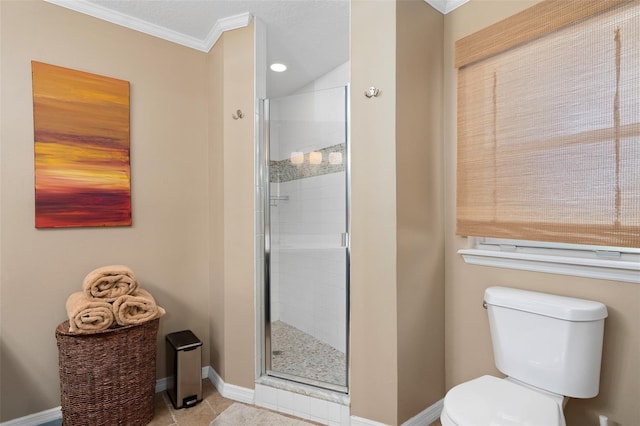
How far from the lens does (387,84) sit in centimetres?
179

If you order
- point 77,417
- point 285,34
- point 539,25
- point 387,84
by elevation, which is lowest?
point 77,417

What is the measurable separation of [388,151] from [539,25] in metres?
0.89

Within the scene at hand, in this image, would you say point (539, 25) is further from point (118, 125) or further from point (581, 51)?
point (118, 125)

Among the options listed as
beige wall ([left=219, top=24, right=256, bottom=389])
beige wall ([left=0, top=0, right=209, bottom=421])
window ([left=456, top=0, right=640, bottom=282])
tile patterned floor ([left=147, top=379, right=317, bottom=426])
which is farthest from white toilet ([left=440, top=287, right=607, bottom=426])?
beige wall ([left=0, top=0, right=209, bottom=421])

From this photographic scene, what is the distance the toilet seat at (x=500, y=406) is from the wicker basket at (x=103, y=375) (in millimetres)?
1646

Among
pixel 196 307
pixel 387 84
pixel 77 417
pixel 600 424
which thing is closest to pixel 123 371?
pixel 77 417

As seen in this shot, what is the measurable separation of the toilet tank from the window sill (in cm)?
13

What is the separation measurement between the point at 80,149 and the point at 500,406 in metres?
2.52

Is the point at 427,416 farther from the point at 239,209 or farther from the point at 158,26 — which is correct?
the point at 158,26

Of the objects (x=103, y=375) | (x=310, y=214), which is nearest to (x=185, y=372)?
(x=103, y=375)

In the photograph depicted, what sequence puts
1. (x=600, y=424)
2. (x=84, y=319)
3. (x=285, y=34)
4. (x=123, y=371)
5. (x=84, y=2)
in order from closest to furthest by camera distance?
(x=600, y=424) → (x=84, y=319) → (x=123, y=371) → (x=84, y=2) → (x=285, y=34)

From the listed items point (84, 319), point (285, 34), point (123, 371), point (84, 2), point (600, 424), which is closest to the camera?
point (600, 424)

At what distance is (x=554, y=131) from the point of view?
1556 millimetres

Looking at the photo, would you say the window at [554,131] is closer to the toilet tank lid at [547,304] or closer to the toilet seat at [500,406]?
the toilet tank lid at [547,304]
